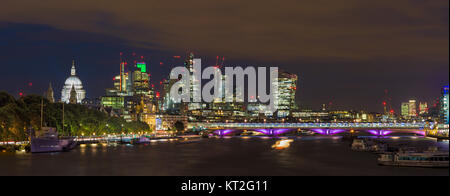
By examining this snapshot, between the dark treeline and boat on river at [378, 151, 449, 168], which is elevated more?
the dark treeline

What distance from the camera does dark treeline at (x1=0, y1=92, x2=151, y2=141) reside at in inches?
3725

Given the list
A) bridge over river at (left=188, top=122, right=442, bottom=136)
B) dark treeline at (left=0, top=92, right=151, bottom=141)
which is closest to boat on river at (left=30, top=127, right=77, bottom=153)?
dark treeline at (left=0, top=92, right=151, bottom=141)

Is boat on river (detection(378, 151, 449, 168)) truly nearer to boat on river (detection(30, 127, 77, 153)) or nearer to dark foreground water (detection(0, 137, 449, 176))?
dark foreground water (detection(0, 137, 449, 176))

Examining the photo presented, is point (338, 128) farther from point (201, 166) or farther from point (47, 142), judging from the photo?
point (201, 166)

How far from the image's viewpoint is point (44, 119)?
354 ft

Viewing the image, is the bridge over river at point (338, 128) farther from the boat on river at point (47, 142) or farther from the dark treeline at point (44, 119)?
the boat on river at point (47, 142)

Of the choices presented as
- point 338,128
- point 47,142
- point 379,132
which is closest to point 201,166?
point 47,142

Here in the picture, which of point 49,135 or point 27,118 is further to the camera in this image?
point 27,118

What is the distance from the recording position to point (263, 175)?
5941 cm

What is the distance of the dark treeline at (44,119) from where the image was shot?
94625mm

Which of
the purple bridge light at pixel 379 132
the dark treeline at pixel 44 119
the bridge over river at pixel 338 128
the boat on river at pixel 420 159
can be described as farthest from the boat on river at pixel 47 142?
the purple bridge light at pixel 379 132
